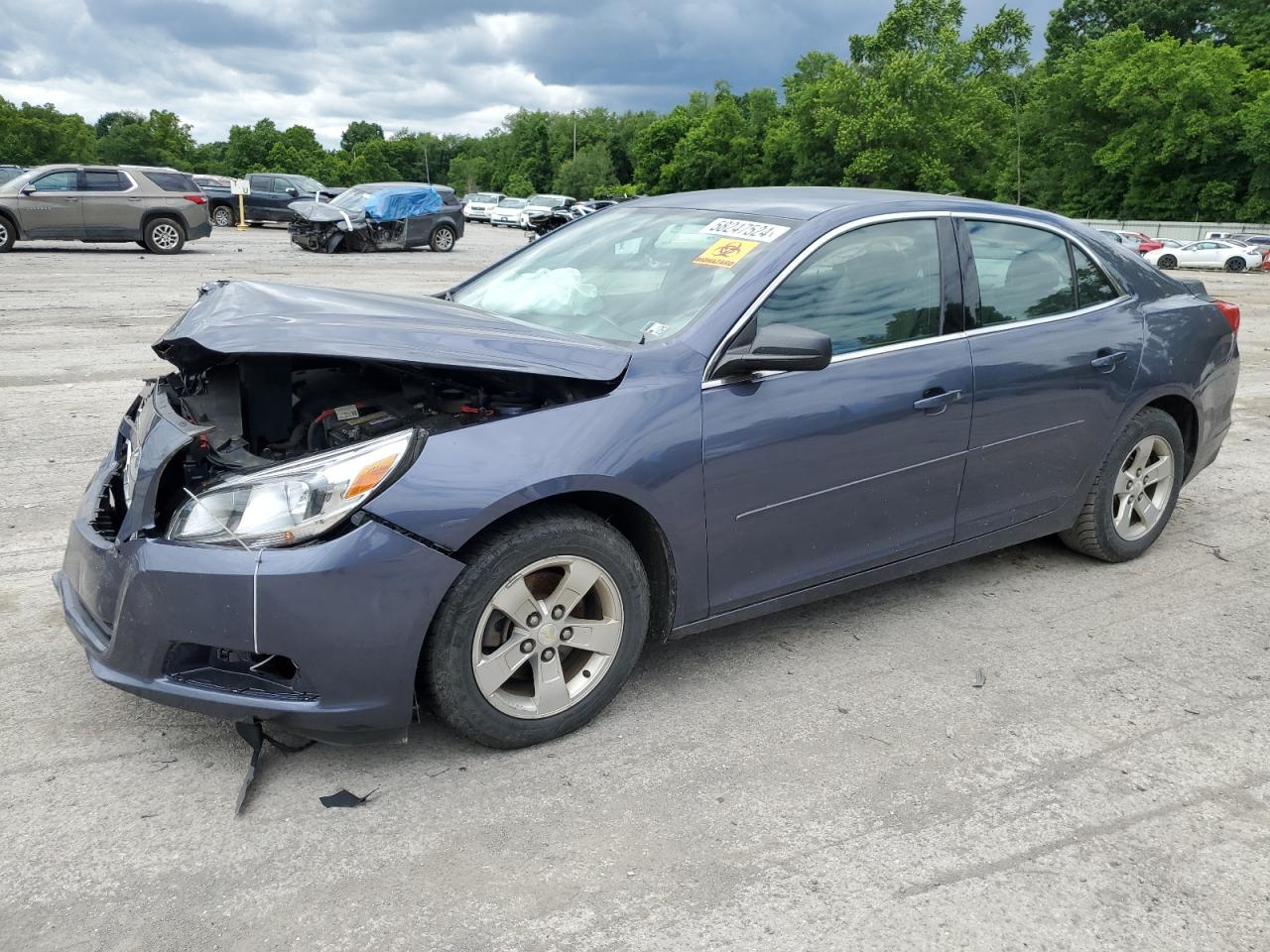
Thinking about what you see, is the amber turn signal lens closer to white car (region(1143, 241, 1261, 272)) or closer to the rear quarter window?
the rear quarter window

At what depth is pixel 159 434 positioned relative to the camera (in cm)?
301

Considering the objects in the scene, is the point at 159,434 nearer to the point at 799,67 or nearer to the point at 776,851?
the point at 776,851

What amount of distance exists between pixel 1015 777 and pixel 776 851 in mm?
831

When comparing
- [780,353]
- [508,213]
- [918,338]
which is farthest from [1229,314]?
[508,213]

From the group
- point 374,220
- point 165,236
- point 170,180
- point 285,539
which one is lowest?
point 285,539

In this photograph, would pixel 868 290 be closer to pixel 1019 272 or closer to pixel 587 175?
pixel 1019 272

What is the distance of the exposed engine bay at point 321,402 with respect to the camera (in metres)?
3.05

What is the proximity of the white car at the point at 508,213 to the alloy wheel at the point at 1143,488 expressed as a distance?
5127cm

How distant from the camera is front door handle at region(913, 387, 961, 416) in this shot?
377cm

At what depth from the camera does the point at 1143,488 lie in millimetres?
4832

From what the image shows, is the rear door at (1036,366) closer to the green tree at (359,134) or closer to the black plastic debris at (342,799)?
the black plastic debris at (342,799)

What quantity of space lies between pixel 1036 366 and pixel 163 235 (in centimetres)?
2101

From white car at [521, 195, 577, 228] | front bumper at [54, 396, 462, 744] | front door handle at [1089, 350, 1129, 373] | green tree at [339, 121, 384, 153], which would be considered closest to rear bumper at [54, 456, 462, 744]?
front bumper at [54, 396, 462, 744]

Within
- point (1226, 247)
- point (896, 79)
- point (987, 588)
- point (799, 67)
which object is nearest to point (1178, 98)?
point (896, 79)
